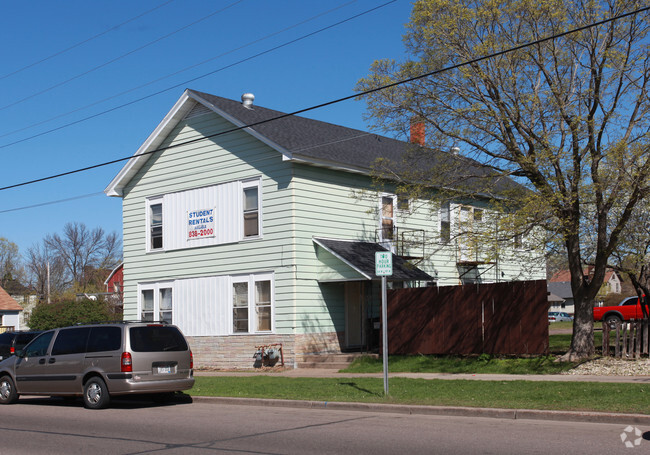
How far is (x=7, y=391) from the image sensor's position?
16609mm

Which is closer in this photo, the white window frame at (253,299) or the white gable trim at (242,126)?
the white gable trim at (242,126)

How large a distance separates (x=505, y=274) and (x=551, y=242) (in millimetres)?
13692

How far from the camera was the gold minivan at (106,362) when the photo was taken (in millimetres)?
14602

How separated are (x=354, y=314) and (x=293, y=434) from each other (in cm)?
1415

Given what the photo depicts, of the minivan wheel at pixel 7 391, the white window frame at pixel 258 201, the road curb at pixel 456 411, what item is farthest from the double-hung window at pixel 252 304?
the minivan wheel at pixel 7 391

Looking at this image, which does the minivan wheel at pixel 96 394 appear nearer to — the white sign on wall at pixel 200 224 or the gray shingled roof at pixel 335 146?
the gray shingled roof at pixel 335 146

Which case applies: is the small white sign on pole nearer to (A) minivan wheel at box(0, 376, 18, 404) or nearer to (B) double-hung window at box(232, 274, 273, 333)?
(A) minivan wheel at box(0, 376, 18, 404)

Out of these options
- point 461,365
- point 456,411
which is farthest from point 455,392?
point 461,365

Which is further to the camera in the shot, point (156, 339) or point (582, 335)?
point (582, 335)

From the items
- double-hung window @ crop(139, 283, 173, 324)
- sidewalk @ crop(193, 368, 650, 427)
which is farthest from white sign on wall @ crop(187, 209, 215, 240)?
sidewalk @ crop(193, 368, 650, 427)

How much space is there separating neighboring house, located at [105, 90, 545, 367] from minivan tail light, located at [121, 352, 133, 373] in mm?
8694

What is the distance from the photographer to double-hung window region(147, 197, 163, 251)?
89.9ft

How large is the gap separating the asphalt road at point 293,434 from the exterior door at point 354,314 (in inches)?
413

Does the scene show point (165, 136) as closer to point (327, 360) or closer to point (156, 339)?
point (327, 360)
